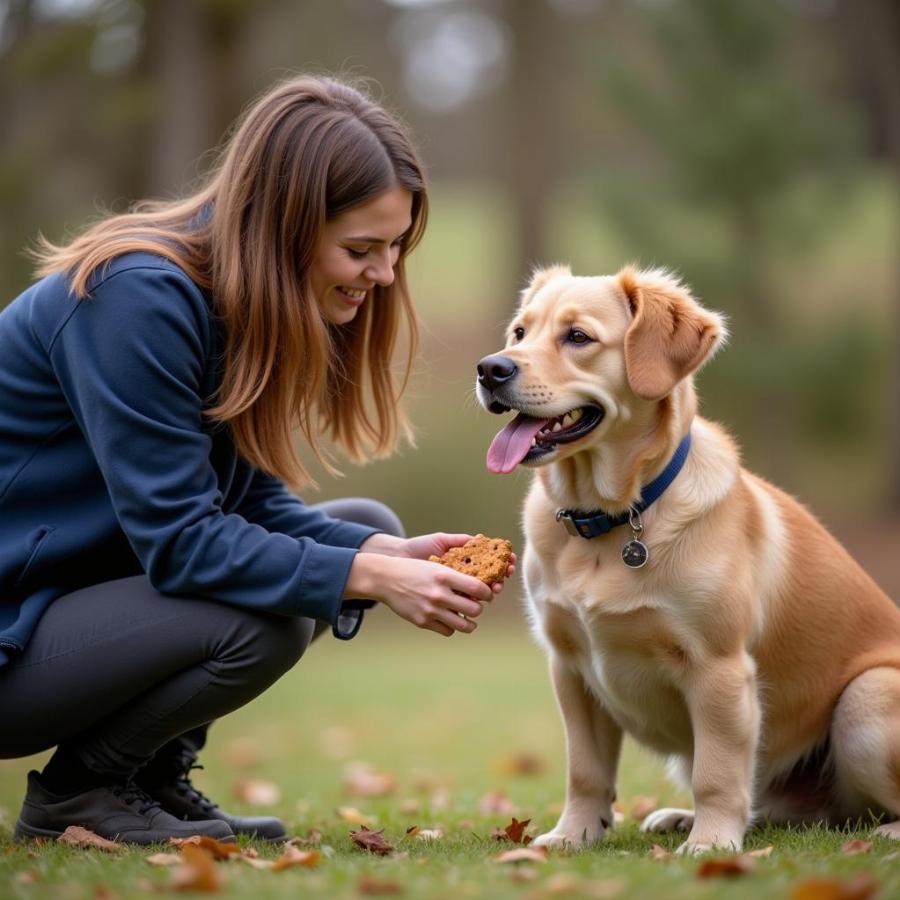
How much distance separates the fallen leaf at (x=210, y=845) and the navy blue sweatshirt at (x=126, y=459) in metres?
0.58

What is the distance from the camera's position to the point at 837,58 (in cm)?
2056

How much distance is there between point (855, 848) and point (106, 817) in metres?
1.91

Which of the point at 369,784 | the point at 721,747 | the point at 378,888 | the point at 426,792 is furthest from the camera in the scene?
→ the point at 369,784

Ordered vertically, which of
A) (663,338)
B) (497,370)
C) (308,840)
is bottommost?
(308,840)

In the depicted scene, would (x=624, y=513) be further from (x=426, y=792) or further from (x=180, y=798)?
(x=426, y=792)

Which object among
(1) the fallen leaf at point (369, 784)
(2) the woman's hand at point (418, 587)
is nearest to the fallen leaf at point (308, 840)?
(2) the woman's hand at point (418, 587)

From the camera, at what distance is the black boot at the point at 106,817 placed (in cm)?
332

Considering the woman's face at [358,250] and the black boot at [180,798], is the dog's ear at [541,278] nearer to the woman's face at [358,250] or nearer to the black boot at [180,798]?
the woman's face at [358,250]

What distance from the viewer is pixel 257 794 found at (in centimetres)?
482

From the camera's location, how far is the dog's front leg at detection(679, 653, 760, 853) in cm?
329

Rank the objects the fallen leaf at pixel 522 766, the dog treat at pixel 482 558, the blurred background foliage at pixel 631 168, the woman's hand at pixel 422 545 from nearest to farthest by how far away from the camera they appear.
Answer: the dog treat at pixel 482 558, the woman's hand at pixel 422 545, the fallen leaf at pixel 522 766, the blurred background foliage at pixel 631 168

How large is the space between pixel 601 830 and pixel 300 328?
165 cm

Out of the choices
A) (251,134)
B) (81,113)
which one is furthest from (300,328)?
(81,113)

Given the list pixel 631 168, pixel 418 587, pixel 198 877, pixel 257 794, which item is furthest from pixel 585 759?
pixel 631 168
